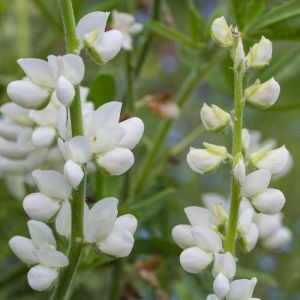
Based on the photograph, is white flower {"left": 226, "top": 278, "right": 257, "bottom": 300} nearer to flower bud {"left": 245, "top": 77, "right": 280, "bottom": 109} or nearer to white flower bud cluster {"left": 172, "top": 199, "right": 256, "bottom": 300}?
white flower bud cluster {"left": 172, "top": 199, "right": 256, "bottom": 300}

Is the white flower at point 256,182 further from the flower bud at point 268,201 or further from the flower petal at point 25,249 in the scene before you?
the flower petal at point 25,249

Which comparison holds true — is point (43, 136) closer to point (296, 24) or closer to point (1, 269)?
point (296, 24)

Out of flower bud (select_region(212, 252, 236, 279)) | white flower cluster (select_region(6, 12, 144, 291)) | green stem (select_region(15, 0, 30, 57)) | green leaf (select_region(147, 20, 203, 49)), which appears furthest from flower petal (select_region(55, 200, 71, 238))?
green stem (select_region(15, 0, 30, 57))

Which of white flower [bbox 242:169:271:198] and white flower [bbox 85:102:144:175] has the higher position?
white flower [bbox 85:102:144:175]

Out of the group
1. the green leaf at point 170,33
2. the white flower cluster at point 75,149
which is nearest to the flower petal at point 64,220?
the white flower cluster at point 75,149

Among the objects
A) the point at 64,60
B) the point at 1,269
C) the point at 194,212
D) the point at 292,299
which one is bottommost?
the point at 292,299

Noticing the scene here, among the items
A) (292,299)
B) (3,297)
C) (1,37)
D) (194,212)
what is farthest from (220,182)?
(194,212)

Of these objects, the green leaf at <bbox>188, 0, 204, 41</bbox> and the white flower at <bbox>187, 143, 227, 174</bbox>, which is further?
the green leaf at <bbox>188, 0, 204, 41</bbox>
